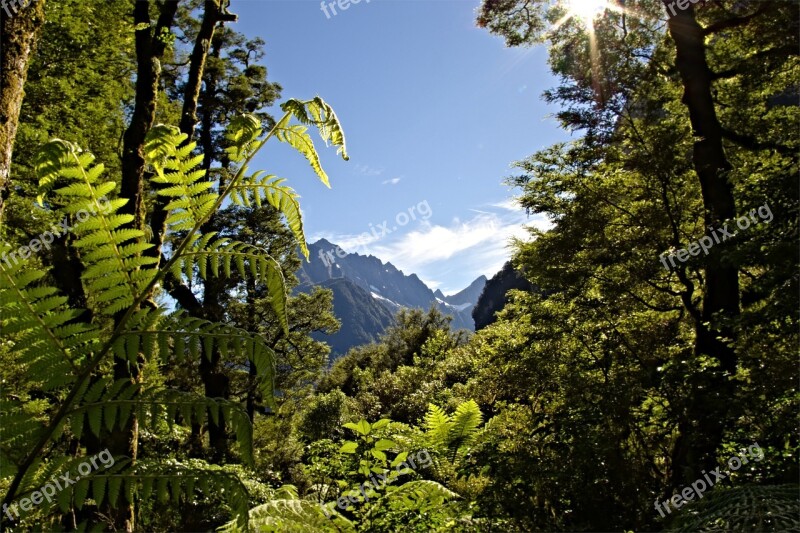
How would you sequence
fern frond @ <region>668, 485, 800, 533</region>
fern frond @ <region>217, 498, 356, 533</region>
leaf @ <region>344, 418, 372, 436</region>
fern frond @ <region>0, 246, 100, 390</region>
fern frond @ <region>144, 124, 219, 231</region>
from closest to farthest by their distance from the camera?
fern frond @ <region>0, 246, 100, 390</region> → fern frond @ <region>144, 124, 219, 231</region> → fern frond @ <region>668, 485, 800, 533</region> → fern frond @ <region>217, 498, 356, 533</region> → leaf @ <region>344, 418, 372, 436</region>

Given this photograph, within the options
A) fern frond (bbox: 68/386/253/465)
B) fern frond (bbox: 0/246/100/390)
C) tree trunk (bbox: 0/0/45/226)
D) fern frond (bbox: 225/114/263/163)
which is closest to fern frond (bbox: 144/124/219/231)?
fern frond (bbox: 225/114/263/163)

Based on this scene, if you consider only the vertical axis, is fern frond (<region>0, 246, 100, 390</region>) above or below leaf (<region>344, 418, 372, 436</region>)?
above

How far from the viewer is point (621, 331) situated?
6.55 m

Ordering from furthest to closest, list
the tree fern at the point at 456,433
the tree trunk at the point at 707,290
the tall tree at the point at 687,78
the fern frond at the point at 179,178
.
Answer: the tall tree at the point at 687,78 → the tree fern at the point at 456,433 → the tree trunk at the point at 707,290 → the fern frond at the point at 179,178

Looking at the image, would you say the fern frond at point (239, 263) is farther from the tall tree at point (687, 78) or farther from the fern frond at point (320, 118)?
the tall tree at point (687, 78)

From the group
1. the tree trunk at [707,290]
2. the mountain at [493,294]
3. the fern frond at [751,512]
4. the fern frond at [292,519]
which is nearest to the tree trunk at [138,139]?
the fern frond at [292,519]

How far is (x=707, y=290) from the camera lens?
Answer: 6184mm

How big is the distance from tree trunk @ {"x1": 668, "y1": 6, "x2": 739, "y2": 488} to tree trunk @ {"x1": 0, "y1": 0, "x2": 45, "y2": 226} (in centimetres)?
469

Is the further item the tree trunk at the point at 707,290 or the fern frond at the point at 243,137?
the tree trunk at the point at 707,290

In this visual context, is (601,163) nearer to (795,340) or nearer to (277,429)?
(795,340)

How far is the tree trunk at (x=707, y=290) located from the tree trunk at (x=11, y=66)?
4689 mm

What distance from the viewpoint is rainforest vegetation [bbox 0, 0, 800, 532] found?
3.26 ft

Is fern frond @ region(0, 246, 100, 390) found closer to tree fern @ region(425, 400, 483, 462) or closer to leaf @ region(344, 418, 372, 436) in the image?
leaf @ region(344, 418, 372, 436)

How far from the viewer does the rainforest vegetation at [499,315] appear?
994mm
